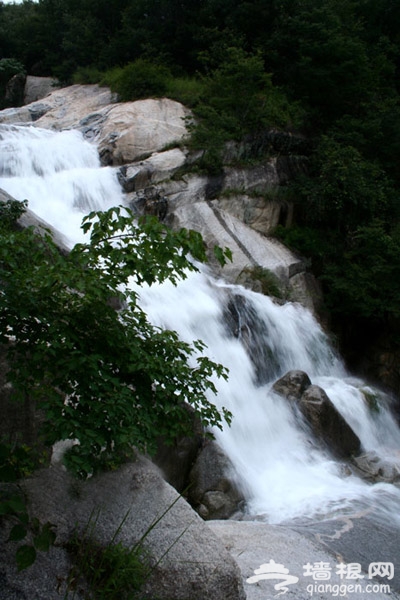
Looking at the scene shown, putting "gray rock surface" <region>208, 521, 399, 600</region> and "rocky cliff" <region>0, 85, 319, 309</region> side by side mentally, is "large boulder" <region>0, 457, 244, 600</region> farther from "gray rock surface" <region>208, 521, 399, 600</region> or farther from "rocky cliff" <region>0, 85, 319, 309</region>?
"rocky cliff" <region>0, 85, 319, 309</region>

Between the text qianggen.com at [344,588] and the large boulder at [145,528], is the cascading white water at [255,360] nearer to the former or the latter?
the text qianggen.com at [344,588]

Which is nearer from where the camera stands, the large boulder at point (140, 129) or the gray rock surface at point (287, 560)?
the gray rock surface at point (287, 560)

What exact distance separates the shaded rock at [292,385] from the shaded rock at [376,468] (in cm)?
123

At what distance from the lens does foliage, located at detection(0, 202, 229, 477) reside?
2.51m

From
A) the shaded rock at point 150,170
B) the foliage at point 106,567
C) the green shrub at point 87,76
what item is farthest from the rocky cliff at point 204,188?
the foliage at point 106,567

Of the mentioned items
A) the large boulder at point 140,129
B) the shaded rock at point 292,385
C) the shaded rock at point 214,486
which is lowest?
the shaded rock at point 292,385

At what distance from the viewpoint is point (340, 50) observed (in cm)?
1438

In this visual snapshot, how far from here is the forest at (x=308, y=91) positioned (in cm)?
1209

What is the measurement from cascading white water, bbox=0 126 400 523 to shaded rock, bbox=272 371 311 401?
165mm

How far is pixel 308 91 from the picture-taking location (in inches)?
609

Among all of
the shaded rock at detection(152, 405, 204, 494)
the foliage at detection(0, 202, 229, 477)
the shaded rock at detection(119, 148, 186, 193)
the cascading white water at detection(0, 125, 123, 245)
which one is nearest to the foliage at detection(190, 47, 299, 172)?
the shaded rock at detection(119, 148, 186, 193)

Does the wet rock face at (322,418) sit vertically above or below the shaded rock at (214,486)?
below

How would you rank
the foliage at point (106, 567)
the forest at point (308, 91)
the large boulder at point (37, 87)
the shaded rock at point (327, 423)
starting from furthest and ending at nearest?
the large boulder at point (37, 87)
the forest at point (308, 91)
the shaded rock at point (327, 423)
the foliage at point (106, 567)

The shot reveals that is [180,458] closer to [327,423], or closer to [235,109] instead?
[327,423]
